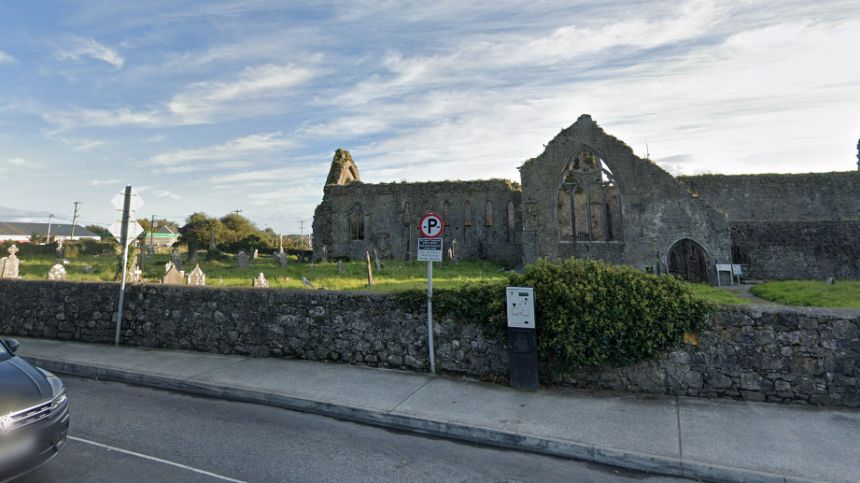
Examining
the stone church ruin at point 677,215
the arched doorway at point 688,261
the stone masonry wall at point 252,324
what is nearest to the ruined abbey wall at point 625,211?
the stone church ruin at point 677,215

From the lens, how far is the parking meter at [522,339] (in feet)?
23.3

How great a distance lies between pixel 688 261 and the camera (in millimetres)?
24000

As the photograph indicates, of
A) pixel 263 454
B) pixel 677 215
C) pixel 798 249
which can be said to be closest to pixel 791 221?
pixel 798 249

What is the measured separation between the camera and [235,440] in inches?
215

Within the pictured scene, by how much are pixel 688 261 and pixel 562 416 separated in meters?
22.2

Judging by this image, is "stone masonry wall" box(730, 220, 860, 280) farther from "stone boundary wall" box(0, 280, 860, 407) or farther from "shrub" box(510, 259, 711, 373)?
"shrub" box(510, 259, 711, 373)

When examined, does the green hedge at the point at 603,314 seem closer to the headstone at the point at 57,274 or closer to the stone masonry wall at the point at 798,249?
the headstone at the point at 57,274

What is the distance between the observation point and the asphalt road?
4.62 m

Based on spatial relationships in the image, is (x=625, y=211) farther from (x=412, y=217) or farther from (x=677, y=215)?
(x=412, y=217)

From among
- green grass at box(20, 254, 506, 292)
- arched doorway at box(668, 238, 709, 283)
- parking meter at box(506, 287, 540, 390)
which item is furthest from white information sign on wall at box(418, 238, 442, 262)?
arched doorway at box(668, 238, 709, 283)

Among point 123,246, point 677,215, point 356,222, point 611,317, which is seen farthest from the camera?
point 356,222

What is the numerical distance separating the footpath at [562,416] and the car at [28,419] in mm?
2891

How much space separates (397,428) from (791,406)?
19.6 ft

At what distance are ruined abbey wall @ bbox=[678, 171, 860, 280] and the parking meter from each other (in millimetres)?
22493
